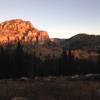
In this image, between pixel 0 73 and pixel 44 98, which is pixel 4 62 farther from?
pixel 44 98

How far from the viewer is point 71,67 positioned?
132375 mm

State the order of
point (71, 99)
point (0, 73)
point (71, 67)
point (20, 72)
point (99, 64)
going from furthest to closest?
1. point (99, 64)
2. point (71, 67)
3. point (20, 72)
4. point (0, 73)
5. point (71, 99)

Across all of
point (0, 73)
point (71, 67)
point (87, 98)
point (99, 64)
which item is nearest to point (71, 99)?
point (87, 98)

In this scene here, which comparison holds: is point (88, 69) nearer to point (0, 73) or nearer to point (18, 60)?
point (18, 60)

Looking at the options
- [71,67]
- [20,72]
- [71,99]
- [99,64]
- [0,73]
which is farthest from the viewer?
[99,64]

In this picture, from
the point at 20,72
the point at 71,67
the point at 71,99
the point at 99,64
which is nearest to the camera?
the point at 71,99

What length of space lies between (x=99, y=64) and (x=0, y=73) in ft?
191

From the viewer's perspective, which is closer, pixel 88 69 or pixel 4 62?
pixel 4 62

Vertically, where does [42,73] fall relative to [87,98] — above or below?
below

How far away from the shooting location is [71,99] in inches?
966

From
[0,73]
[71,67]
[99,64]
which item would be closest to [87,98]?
[0,73]

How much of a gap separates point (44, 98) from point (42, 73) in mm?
108543

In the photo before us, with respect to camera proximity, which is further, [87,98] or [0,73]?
[0,73]

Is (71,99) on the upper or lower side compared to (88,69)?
upper
